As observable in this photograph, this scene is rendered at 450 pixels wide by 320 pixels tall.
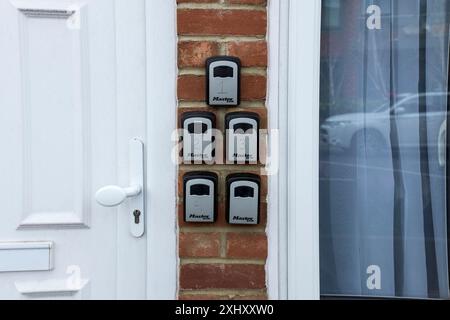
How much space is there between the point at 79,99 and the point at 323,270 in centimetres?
102

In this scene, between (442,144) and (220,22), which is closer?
(220,22)

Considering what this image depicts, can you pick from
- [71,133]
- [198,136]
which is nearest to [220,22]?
[198,136]

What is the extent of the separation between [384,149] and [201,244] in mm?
714

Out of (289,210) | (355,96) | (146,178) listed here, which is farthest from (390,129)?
(146,178)

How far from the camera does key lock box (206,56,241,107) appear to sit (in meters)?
1.39

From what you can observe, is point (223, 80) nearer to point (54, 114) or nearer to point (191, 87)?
point (191, 87)

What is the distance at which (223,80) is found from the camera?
54.9 inches

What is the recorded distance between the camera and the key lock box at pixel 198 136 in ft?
4.60

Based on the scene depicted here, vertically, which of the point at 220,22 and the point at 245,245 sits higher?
the point at 220,22

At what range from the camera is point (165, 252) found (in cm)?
153

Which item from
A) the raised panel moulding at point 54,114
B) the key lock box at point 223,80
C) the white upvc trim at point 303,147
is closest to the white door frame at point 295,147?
the white upvc trim at point 303,147

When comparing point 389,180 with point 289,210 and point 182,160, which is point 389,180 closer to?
point 289,210

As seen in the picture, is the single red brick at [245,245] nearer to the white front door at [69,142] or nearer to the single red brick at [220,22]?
the white front door at [69,142]

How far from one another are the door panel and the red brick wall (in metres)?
0.18
